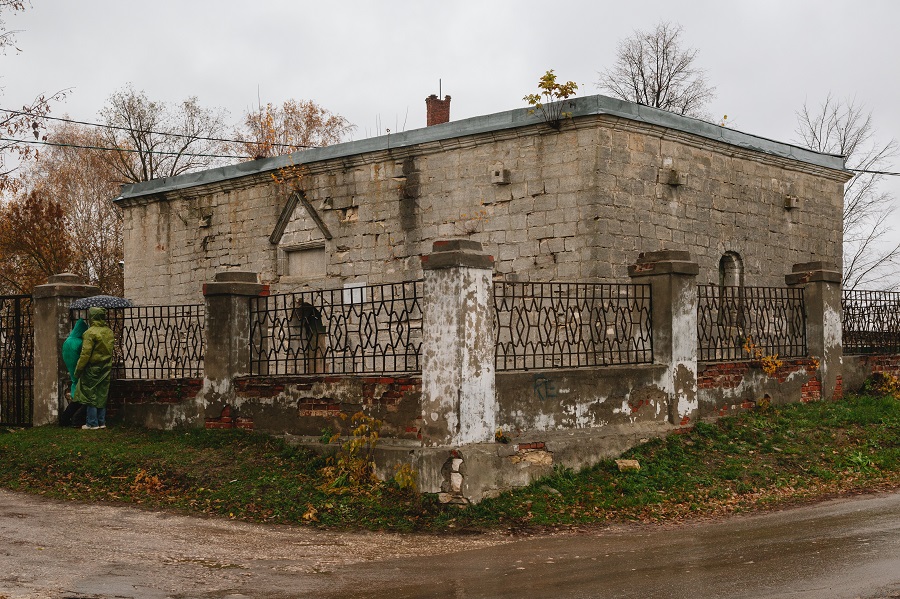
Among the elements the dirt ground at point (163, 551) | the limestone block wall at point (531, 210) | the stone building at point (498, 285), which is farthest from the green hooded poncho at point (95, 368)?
the limestone block wall at point (531, 210)

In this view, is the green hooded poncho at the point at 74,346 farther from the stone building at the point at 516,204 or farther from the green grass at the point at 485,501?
the stone building at the point at 516,204

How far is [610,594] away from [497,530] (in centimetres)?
254

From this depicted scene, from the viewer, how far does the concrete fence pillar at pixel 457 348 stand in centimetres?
891

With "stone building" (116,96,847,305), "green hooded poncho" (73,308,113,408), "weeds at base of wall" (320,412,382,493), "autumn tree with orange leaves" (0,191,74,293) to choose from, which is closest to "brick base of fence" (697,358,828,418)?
"stone building" (116,96,847,305)

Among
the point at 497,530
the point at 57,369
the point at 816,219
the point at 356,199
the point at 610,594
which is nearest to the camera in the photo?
the point at 610,594

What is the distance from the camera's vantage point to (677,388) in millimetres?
11289

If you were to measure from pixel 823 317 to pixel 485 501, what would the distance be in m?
7.27

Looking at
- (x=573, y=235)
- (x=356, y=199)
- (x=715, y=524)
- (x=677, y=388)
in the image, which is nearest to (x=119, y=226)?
(x=356, y=199)

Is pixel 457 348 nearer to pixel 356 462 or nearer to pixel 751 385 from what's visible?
pixel 356 462

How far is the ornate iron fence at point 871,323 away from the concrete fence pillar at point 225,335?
9704 millimetres

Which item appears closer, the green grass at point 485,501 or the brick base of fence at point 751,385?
the green grass at point 485,501

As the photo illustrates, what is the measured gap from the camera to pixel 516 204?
14.5 metres

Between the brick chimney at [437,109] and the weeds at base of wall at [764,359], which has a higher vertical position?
the brick chimney at [437,109]

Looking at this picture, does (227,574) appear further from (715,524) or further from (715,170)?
(715,170)
